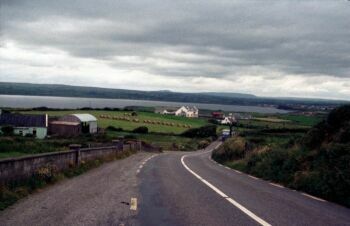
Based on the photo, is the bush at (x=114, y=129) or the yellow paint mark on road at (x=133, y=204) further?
the bush at (x=114, y=129)

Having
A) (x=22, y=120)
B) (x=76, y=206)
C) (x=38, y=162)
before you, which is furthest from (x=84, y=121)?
(x=76, y=206)

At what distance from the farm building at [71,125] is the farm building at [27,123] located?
4686 millimetres

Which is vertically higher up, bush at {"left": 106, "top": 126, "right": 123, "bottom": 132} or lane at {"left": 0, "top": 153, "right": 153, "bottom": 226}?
lane at {"left": 0, "top": 153, "right": 153, "bottom": 226}

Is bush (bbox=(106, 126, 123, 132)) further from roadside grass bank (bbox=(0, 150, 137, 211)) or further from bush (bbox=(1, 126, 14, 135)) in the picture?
roadside grass bank (bbox=(0, 150, 137, 211))

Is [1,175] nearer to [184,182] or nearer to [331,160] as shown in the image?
[184,182]

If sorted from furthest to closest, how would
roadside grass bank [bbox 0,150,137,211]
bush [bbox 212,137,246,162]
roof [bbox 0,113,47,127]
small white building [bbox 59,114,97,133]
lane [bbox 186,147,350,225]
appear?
small white building [bbox 59,114,97,133] < roof [bbox 0,113,47,127] < bush [bbox 212,137,246,162] < roadside grass bank [bbox 0,150,137,211] < lane [bbox 186,147,350,225]

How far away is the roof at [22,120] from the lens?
258ft

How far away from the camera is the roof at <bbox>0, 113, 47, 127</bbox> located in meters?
78.6

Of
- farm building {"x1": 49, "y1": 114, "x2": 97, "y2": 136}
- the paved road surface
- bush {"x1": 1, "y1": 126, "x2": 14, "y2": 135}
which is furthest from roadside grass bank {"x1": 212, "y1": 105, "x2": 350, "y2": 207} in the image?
farm building {"x1": 49, "y1": 114, "x2": 97, "y2": 136}

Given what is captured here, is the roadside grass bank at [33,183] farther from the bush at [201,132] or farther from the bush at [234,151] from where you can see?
the bush at [201,132]

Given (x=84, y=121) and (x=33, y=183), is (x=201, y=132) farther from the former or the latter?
(x=33, y=183)

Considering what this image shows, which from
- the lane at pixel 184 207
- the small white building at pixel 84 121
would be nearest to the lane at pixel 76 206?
the lane at pixel 184 207

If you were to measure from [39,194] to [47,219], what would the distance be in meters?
3.53

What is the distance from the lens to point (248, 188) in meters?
13.6
